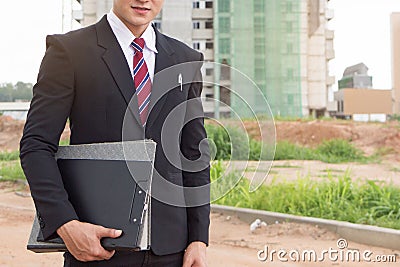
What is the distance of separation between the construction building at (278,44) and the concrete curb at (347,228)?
3883 millimetres

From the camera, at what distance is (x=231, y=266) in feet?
6.65

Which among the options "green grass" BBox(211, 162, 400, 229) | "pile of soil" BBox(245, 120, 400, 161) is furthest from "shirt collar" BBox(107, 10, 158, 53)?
"pile of soil" BBox(245, 120, 400, 161)

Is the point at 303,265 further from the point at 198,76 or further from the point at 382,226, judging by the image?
the point at 198,76

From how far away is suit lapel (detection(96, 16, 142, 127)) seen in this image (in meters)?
0.57

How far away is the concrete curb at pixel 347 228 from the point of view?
7.34 ft

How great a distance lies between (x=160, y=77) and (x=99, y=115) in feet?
0.26

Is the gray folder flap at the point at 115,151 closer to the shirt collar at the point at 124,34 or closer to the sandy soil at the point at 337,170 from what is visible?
the shirt collar at the point at 124,34

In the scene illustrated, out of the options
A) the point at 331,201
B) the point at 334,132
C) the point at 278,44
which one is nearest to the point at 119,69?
the point at 331,201

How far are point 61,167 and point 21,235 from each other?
2.22 m

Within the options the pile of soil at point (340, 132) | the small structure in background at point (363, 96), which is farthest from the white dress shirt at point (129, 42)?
the pile of soil at point (340, 132)

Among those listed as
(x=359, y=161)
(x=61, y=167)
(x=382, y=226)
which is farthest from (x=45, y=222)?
(x=359, y=161)

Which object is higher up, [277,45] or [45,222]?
[277,45]

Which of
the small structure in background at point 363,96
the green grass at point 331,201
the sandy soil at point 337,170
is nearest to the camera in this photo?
the green grass at point 331,201

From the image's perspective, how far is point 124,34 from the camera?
1.97ft
